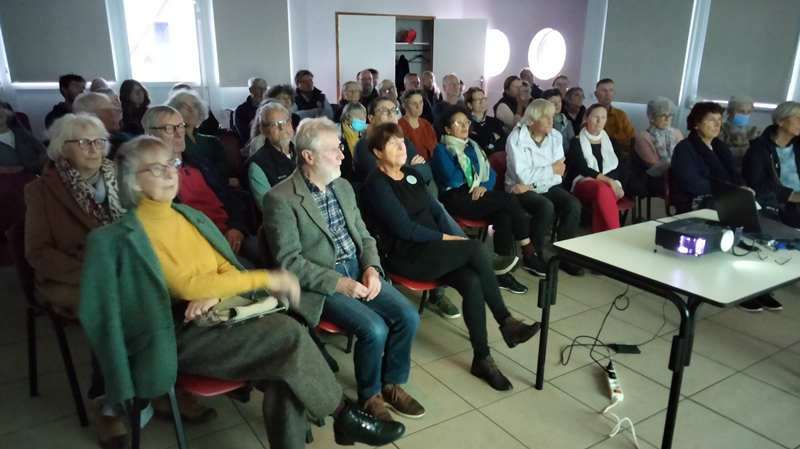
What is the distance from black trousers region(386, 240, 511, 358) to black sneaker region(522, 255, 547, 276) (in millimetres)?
1307

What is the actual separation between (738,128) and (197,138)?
4348 millimetres

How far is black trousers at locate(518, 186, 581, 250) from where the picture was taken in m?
3.53

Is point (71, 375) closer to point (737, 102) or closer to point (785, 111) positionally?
point (785, 111)

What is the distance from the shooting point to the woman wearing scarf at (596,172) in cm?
360

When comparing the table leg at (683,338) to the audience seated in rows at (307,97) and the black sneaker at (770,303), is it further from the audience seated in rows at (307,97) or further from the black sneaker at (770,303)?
the audience seated in rows at (307,97)

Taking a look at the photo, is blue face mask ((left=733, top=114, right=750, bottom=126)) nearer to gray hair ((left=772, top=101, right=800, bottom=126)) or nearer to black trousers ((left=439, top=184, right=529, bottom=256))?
gray hair ((left=772, top=101, right=800, bottom=126))

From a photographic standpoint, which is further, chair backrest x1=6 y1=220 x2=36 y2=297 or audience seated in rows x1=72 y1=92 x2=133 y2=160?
audience seated in rows x1=72 y1=92 x2=133 y2=160

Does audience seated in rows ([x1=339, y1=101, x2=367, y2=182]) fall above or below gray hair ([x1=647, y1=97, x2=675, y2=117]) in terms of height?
below

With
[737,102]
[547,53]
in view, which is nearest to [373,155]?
[737,102]

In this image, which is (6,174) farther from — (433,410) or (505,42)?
(505,42)

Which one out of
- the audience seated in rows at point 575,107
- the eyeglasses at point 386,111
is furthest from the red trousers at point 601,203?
the audience seated in rows at point 575,107

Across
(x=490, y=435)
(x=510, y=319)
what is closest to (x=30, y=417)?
(x=490, y=435)

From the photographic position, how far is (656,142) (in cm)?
440

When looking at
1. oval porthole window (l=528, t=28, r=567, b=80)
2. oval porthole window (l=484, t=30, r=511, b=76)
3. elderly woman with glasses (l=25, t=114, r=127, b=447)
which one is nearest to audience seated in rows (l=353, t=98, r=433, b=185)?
elderly woman with glasses (l=25, t=114, r=127, b=447)
